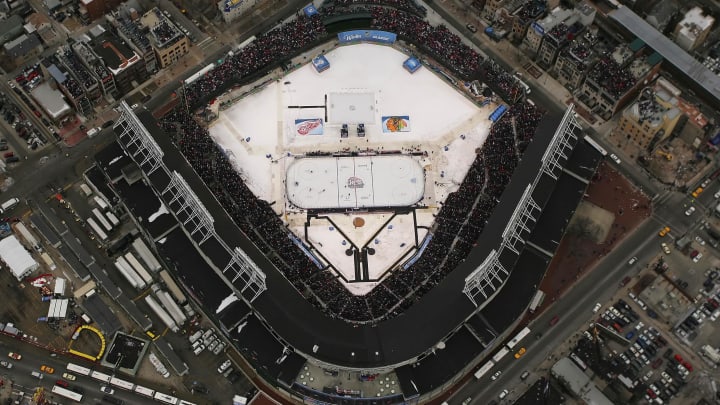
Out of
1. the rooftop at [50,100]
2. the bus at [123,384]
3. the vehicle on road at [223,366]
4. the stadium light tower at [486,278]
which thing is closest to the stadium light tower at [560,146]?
the stadium light tower at [486,278]

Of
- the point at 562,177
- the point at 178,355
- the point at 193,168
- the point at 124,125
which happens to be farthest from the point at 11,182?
the point at 562,177

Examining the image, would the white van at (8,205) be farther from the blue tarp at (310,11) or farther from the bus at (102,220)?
the blue tarp at (310,11)

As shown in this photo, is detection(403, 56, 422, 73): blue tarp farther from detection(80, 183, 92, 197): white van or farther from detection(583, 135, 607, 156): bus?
detection(80, 183, 92, 197): white van

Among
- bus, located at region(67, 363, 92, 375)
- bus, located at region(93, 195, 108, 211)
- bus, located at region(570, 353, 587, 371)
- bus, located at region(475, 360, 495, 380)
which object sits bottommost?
bus, located at region(570, 353, 587, 371)

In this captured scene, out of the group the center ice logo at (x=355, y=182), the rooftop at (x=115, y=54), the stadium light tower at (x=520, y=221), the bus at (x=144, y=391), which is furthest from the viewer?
the rooftop at (x=115, y=54)

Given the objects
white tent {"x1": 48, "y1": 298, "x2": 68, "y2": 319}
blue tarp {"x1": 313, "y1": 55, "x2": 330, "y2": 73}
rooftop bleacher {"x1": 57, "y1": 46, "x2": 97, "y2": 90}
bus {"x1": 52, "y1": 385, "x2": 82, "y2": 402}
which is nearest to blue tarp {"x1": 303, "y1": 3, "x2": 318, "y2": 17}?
blue tarp {"x1": 313, "y1": 55, "x2": 330, "y2": 73}
